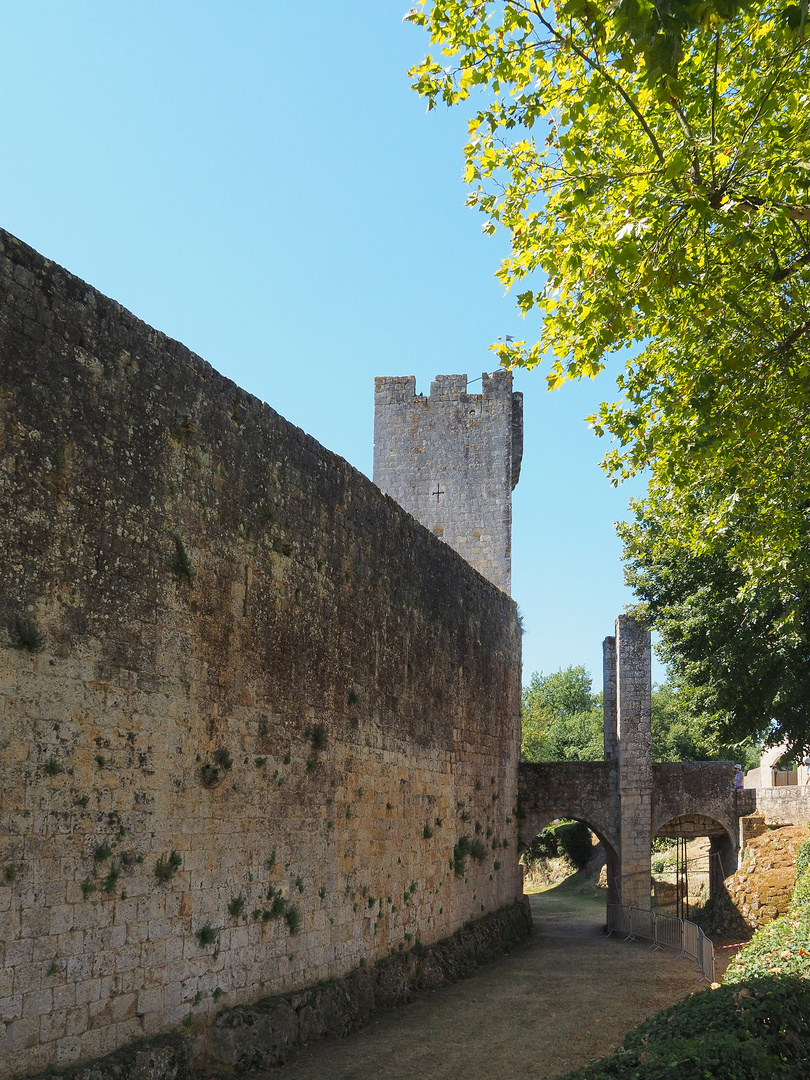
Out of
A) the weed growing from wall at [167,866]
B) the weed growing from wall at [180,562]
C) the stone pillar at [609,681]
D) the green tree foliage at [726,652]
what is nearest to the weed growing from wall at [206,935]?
the weed growing from wall at [167,866]

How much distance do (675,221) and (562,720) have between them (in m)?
47.2

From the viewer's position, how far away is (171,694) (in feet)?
25.9

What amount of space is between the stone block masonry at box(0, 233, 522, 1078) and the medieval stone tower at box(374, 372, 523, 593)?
10.1 metres

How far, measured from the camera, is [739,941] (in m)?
19.8

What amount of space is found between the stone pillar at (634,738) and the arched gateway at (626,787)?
0.8 inches

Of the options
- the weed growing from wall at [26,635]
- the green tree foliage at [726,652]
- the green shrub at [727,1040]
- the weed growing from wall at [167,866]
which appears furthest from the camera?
the green tree foliage at [726,652]

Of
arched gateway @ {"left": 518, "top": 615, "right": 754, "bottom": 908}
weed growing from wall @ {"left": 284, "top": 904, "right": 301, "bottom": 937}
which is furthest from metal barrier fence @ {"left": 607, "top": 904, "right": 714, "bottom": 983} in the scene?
weed growing from wall @ {"left": 284, "top": 904, "right": 301, "bottom": 937}

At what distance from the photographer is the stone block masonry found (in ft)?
21.1

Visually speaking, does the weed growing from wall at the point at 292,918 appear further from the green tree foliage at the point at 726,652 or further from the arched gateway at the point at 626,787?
the arched gateway at the point at 626,787

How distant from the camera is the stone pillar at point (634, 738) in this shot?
21469mm

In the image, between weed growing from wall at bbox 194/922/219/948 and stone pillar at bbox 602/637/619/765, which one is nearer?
weed growing from wall at bbox 194/922/219/948

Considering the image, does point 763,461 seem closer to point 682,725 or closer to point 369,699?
point 369,699

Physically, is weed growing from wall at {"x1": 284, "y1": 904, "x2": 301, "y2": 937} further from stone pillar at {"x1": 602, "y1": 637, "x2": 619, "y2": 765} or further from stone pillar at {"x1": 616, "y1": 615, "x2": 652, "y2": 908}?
stone pillar at {"x1": 602, "y1": 637, "x2": 619, "y2": 765}

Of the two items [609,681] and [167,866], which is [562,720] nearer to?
[609,681]
